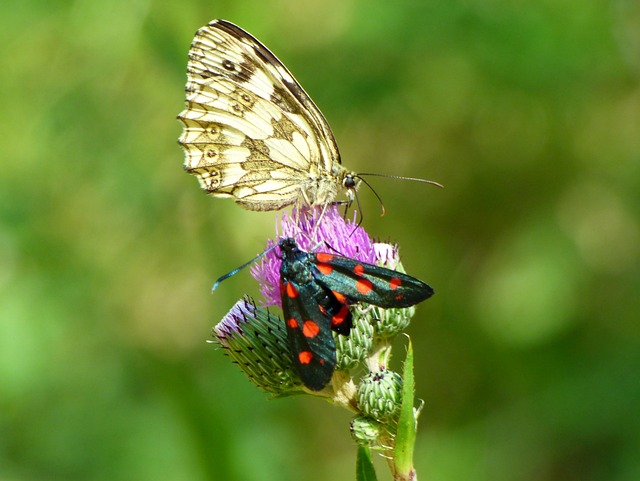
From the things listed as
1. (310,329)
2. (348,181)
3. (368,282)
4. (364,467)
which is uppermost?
(348,181)

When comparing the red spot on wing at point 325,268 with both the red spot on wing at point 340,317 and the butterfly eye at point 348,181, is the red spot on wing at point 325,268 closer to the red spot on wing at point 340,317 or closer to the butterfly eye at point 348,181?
A: the red spot on wing at point 340,317

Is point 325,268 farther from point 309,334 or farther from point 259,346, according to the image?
point 259,346

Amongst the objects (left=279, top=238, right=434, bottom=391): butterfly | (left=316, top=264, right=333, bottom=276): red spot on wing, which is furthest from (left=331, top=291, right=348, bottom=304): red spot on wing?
(left=316, top=264, right=333, bottom=276): red spot on wing

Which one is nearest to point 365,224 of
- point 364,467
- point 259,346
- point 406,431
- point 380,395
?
point 259,346

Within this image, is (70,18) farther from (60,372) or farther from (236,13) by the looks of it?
(60,372)

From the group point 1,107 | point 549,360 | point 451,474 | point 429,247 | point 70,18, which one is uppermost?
point 70,18

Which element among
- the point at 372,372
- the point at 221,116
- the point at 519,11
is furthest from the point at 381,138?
the point at 372,372

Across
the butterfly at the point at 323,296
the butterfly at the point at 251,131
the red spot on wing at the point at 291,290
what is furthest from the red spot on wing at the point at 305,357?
the butterfly at the point at 251,131
